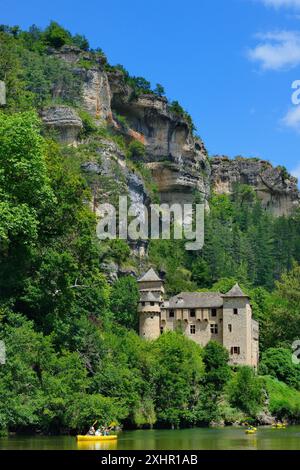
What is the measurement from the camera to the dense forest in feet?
159

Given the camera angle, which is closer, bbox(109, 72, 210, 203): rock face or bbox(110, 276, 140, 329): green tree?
bbox(110, 276, 140, 329): green tree

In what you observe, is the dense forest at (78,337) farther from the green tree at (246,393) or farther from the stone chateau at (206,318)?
the stone chateau at (206,318)

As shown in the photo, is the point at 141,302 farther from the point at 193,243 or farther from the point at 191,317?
the point at 193,243

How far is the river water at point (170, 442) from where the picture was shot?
3878cm

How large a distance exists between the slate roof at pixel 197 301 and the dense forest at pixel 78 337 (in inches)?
157

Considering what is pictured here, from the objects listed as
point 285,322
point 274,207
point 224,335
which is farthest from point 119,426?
point 274,207

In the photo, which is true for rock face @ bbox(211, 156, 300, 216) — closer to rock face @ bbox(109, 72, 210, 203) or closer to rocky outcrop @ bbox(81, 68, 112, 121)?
rock face @ bbox(109, 72, 210, 203)

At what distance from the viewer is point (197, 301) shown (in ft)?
271

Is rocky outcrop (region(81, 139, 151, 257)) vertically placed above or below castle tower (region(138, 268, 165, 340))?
above

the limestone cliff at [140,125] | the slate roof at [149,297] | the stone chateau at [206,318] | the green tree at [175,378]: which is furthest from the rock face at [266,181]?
the green tree at [175,378]

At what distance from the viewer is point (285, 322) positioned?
289 feet

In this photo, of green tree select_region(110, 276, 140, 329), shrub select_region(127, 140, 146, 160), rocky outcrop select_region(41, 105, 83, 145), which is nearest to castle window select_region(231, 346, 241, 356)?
green tree select_region(110, 276, 140, 329)

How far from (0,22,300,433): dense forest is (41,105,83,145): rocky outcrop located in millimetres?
5912

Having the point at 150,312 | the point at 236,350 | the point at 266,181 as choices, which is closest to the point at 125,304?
the point at 150,312
